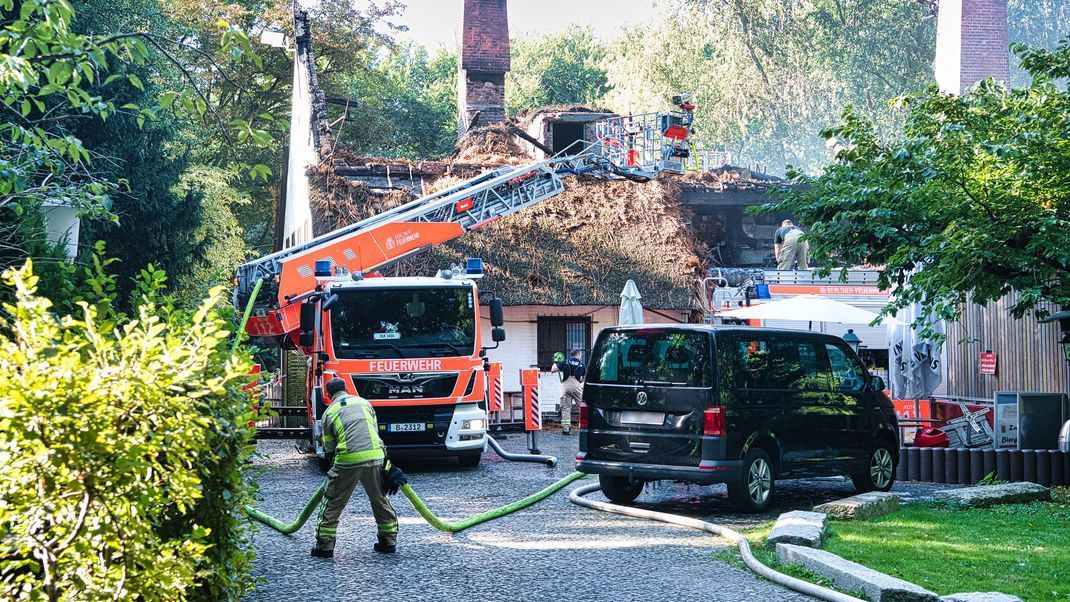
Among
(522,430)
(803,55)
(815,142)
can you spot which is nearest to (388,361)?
(522,430)

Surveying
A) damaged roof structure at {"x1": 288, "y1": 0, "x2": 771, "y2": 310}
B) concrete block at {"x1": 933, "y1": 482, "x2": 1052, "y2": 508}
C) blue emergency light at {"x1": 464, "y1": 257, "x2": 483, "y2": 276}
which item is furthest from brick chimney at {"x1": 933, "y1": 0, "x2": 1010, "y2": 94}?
concrete block at {"x1": 933, "y1": 482, "x2": 1052, "y2": 508}

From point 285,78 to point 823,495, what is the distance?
31419 mm

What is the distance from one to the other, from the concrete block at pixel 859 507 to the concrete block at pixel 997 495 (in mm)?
1066

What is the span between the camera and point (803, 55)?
5569 cm

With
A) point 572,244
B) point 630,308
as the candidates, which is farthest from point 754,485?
point 572,244

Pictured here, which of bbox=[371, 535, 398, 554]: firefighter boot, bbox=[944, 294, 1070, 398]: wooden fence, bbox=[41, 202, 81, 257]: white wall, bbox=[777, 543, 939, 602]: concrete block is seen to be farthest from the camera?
bbox=[41, 202, 81, 257]: white wall

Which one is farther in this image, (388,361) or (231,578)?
(388,361)

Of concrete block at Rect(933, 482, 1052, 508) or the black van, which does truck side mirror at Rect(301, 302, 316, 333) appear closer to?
the black van

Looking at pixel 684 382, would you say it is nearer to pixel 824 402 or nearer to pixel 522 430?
pixel 824 402

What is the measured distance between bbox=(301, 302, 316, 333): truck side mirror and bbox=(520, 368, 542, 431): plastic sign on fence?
12.8ft

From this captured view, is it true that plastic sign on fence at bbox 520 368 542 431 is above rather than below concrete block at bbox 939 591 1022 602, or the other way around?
above

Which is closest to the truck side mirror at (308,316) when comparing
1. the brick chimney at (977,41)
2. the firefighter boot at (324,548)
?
the firefighter boot at (324,548)

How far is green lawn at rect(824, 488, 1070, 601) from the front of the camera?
827 cm

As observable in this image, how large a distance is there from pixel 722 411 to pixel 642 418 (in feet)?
3.08
